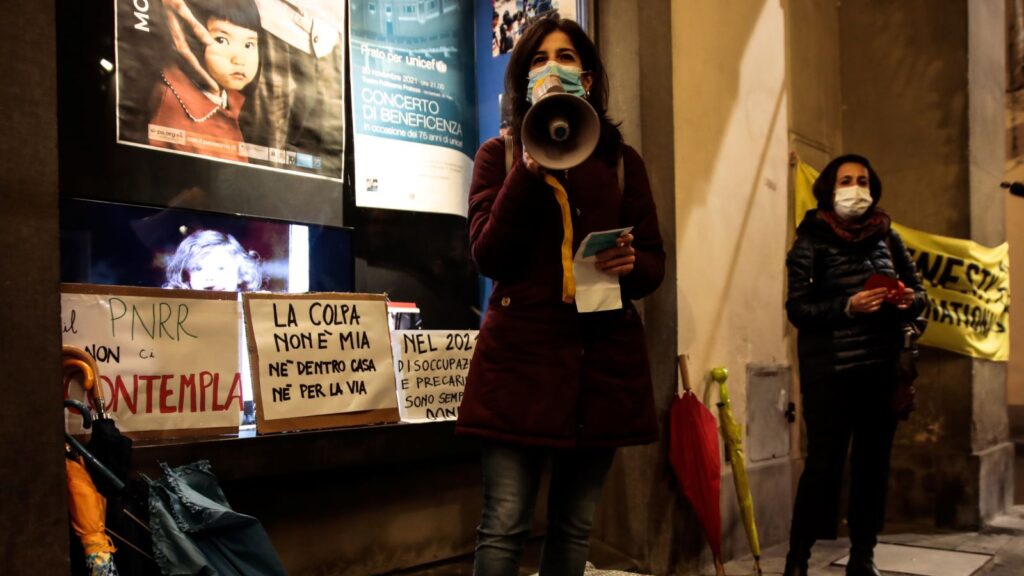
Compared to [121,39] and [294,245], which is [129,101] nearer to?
[121,39]

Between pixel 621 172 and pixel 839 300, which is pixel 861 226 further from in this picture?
pixel 621 172

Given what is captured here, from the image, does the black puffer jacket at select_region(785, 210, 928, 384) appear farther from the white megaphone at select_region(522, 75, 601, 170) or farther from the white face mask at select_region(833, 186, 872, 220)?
the white megaphone at select_region(522, 75, 601, 170)

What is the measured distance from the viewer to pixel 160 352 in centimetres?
298

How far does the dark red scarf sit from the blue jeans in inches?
85.9

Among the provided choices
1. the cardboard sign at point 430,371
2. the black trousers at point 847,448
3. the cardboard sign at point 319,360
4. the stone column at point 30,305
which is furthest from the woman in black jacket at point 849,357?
the stone column at point 30,305

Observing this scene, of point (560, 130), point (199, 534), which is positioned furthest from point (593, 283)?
point (199, 534)

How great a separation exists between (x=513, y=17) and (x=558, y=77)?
2470 mm

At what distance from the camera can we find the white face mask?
4012mm

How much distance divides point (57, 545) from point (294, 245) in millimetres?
1847

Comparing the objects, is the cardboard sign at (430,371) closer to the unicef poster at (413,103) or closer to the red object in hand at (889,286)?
the unicef poster at (413,103)

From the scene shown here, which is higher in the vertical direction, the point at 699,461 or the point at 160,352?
the point at 160,352

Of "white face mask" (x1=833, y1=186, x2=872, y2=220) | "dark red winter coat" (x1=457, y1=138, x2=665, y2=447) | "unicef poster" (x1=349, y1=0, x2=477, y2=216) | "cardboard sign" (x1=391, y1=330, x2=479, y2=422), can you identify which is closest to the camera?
"dark red winter coat" (x1=457, y1=138, x2=665, y2=447)

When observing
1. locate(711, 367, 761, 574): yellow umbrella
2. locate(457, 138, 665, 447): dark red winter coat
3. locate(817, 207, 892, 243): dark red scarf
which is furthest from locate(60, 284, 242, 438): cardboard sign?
locate(817, 207, 892, 243): dark red scarf

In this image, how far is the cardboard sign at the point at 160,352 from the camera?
9.27 feet
